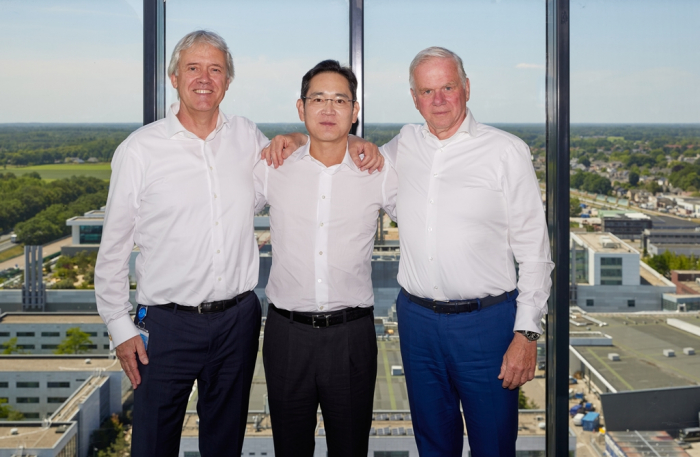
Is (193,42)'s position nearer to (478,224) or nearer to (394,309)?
(478,224)

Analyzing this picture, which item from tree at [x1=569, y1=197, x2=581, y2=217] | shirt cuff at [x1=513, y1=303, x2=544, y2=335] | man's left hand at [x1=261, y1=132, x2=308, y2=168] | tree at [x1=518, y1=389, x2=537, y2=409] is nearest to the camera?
shirt cuff at [x1=513, y1=303, x2=544, y2=335]

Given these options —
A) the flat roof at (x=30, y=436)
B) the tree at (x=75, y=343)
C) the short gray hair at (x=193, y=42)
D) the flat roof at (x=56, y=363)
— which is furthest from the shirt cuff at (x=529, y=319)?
the flat roof at (x=30, y=436)

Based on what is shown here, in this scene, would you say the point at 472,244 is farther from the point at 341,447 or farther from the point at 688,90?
the point at 688,90

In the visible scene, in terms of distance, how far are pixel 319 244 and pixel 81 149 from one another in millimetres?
1516

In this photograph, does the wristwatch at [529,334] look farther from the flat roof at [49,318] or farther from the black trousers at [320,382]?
the flat roof at [49,318]

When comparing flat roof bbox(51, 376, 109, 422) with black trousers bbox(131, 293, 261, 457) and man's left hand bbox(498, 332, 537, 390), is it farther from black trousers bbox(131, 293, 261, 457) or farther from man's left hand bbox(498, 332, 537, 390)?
man's left hand bbox(498, 332, 537, 390)

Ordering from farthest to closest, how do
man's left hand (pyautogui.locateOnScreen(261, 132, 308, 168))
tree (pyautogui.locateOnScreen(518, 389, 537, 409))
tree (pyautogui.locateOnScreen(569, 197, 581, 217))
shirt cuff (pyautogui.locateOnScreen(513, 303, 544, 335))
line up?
tree (pyautogui.locateOnScreen(518, 389, 537, 409)) < tree (pyautogui.locateOnScreen(569, 197, 581, 217)) < man's left hand (pyautogui.locateOnScreen(261, 132, 308, 168)) < shirt cuff (pyautogui.locateOnScreen(513, 303, 544, 335))

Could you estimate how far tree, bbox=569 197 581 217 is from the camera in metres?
2.70

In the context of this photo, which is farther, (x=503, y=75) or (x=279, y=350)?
(x=503, y=75)

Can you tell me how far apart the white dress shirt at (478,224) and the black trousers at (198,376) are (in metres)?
0.66

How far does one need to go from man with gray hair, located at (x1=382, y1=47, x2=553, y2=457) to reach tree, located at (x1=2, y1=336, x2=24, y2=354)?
A: 202 cm

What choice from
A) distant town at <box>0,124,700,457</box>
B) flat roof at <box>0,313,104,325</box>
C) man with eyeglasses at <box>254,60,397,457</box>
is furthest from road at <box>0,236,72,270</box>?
man with eyeglasses at <box>254,60,397,457</box>

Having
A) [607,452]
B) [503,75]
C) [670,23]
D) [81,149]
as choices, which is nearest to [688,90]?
[670,23]

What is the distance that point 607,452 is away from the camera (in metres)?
2.82
